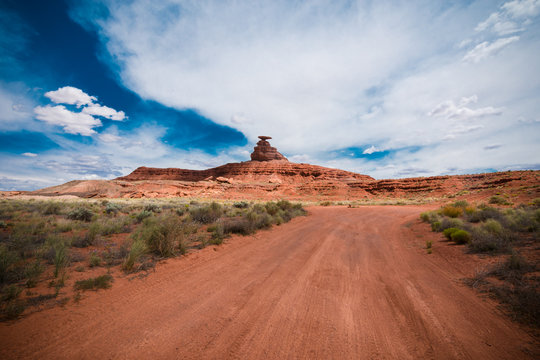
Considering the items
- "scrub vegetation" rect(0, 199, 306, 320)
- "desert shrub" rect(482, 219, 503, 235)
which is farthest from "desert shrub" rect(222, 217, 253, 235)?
"desert shrub" rect(482, 219, 503, 235)

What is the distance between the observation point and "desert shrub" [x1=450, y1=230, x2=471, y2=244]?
21.6ft

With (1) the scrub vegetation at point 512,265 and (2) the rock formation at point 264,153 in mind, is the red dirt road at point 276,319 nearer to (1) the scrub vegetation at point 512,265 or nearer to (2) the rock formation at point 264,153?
(1) the scrub vegetation at point 512,265

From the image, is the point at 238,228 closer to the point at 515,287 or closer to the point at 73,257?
the point at 73,257

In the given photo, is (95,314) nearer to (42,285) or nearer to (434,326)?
(42,285)

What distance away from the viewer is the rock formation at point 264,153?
94812mm

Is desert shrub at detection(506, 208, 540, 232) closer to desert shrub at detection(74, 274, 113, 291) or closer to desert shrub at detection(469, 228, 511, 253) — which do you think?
desert shrub at detection(469, 228, 511, 253)

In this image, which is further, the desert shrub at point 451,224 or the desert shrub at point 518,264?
the desert shrub at point 451,224

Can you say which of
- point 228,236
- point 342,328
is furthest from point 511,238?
point 228,236

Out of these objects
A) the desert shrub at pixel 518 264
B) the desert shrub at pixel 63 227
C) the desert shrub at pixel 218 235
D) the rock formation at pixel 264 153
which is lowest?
the desert shrub at pixel 518 264

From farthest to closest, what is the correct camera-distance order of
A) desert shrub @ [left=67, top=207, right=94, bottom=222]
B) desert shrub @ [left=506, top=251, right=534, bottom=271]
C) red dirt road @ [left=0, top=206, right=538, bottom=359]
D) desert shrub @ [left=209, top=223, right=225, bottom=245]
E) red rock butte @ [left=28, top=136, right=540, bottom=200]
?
red rock butte @ [left=28, top=136, right=540, bottom=200] < desert shrub @ [left=67, top=207, right=94, bottom=222] < desert shrub @ [left=209, top=223, right=225, bottom=245] < desert shrub @ [left=506, top=251, right=534, bottom=271] < red dirt road @ [left=0, top=206, right=538, bottom=359]

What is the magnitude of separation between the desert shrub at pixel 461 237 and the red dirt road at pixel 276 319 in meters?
2.07

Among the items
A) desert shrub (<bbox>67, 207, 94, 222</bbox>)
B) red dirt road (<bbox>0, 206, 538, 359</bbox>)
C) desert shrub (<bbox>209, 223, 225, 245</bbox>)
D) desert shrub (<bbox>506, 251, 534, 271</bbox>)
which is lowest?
red dirt road (<bbox>0, 206, 538, 359</bbox>)

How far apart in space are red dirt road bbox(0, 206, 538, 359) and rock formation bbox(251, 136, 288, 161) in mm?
90365

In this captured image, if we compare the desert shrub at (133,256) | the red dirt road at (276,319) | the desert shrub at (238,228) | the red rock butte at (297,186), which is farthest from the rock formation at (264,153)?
the red dirt road at (276,319)
